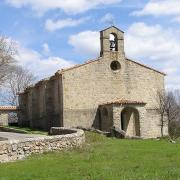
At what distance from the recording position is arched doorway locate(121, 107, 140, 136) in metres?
42.7

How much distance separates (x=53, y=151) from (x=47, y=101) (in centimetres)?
2711

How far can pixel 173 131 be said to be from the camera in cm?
4888

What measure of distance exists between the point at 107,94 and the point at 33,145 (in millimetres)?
25845

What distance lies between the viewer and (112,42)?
45.3 metres

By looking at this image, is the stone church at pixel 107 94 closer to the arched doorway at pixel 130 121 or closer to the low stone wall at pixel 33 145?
the arched doorway at pixel 130 121

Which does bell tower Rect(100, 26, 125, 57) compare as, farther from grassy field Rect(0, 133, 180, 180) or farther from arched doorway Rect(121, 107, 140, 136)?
grassy field Rect(0, 133, 180, 180)

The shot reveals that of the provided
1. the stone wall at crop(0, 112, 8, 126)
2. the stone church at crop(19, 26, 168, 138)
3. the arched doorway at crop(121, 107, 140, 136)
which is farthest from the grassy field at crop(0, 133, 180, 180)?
the stone wall at crop(0, 112, 8, 126)

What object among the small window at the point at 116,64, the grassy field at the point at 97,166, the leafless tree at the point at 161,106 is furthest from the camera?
the leafless tree at the point at 161,106

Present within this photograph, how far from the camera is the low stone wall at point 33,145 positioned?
1705cm

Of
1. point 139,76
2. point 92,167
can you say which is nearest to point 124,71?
point 139,76

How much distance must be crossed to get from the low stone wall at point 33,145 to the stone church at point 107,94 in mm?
20314

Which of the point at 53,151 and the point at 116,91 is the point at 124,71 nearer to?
the point at 116,91

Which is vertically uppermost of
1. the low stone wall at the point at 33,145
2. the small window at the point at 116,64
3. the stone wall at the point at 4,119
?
the small window at the point at 116,64

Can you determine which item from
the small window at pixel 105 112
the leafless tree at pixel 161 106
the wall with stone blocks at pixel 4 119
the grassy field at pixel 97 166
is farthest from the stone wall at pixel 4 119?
the grassy field at pixel 97 166
